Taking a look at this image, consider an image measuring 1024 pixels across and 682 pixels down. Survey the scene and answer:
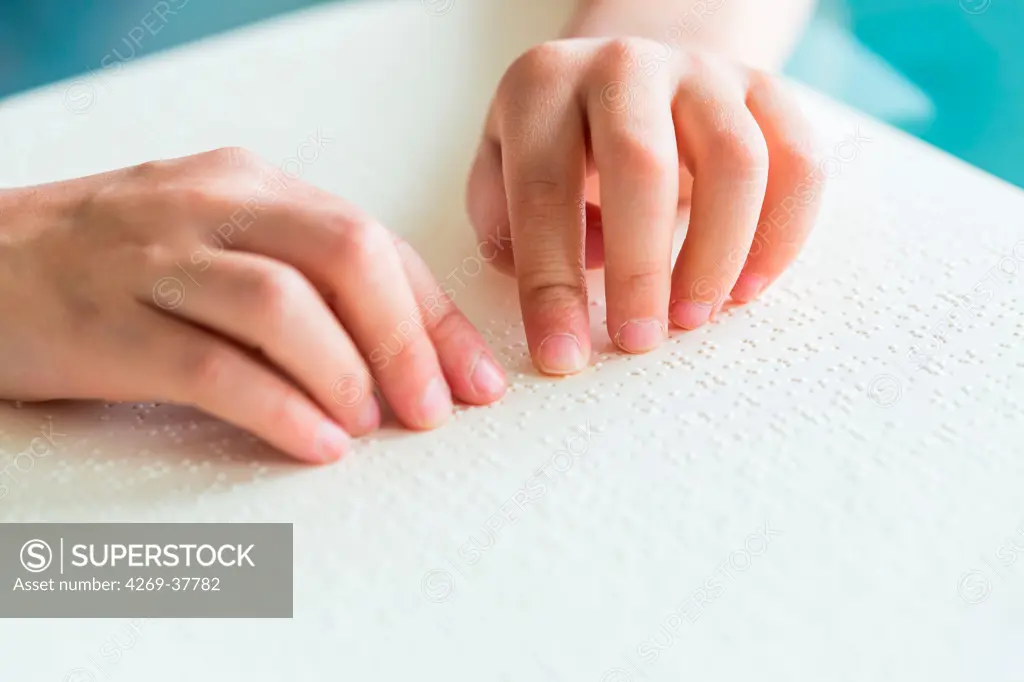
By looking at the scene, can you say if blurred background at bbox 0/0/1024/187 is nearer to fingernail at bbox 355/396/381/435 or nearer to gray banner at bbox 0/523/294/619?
fingernail at bbox 355/396/381/435

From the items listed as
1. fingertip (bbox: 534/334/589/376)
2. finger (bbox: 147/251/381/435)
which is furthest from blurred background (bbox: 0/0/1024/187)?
finger (bbox: 147/251/381/435)

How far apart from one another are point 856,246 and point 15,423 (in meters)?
Answer: 0.53

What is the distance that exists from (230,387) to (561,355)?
178 mm

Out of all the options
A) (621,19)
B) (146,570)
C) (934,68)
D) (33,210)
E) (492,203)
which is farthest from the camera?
(934,68)

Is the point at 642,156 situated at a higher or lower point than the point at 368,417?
higher

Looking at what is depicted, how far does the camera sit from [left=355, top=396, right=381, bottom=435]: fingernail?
477 mm

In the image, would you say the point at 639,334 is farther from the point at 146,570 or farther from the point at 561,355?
the point at 146,570

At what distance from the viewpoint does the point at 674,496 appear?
0.43m

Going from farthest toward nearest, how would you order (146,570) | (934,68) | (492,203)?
(934,68) < (492,203) < (146,570)

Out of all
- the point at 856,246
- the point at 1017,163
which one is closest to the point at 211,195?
the point at 856,246

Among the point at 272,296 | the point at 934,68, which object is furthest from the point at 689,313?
the point at 934,68

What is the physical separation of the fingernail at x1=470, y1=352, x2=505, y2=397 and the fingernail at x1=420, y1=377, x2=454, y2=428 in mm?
17

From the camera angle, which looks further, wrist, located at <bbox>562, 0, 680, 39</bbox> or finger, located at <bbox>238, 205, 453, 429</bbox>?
wrist, located at <bbox>562, 0, 680, 39</bbox>

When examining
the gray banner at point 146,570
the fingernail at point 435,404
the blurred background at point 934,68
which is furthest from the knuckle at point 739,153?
the blurred background at point 934,68
